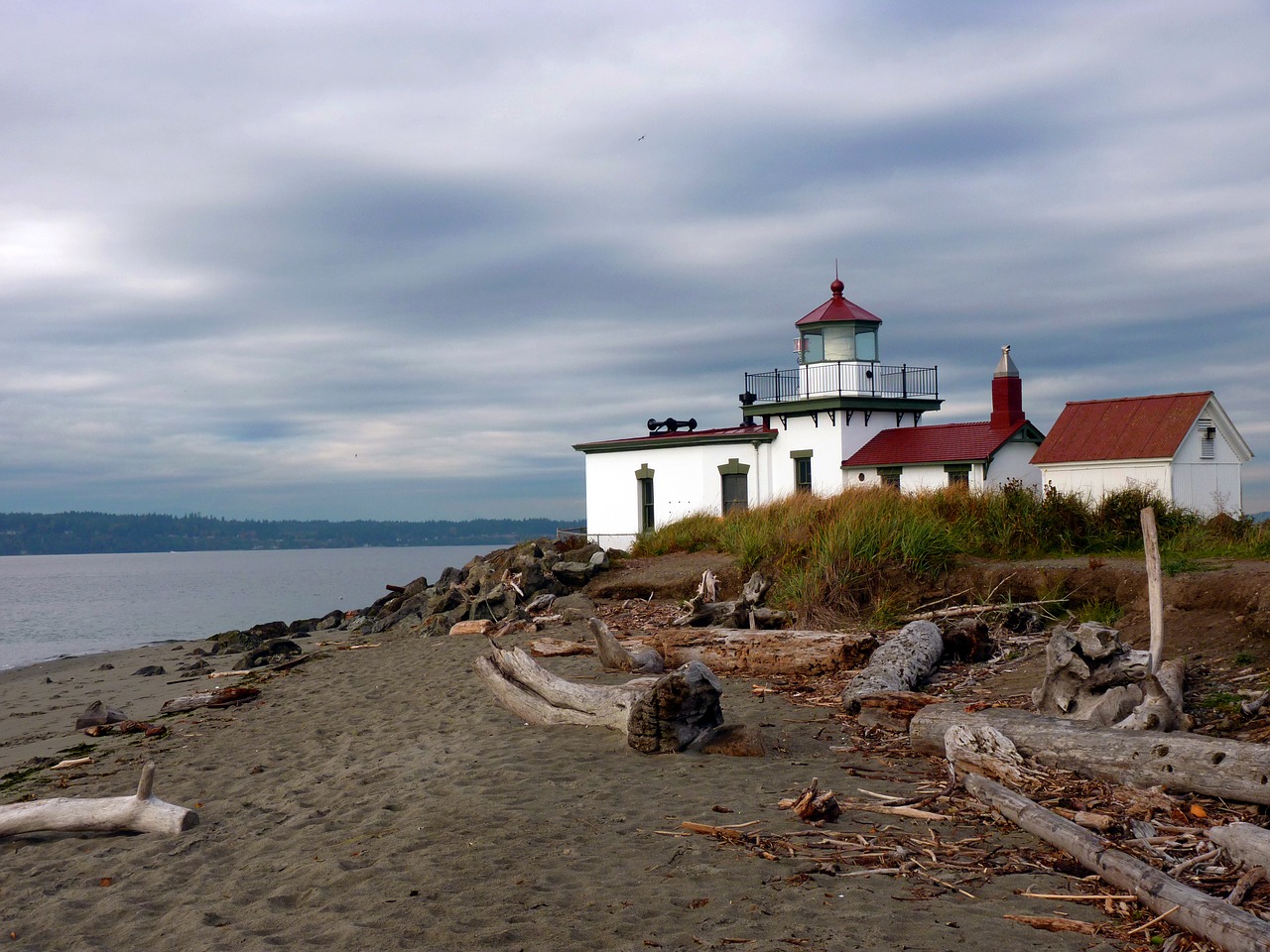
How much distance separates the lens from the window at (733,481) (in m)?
30.8

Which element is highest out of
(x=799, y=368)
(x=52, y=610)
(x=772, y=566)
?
(x=799, y=368)

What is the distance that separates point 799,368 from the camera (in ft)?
99.5

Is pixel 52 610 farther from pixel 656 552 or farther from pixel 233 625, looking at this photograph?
pixel 656 552

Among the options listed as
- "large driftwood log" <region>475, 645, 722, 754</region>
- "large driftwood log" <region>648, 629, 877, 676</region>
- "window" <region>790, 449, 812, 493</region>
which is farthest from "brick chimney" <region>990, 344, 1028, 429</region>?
"large driftwood log" <region>475, 645, 722, 754</region>

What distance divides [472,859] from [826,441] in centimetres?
2513

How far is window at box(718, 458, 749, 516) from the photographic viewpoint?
101 ft

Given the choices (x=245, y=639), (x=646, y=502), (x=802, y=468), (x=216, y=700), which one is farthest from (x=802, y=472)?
(x=216, y=700)

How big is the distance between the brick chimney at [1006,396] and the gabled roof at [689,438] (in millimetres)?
6412

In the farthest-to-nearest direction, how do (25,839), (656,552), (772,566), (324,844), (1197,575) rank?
1. (656,552)
2. (772,566)
3. (1197,575)
4. (25,839)
5. (324,844)

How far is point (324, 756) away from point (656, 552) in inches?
544

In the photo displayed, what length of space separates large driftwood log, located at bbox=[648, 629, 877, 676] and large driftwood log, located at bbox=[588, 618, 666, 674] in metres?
0.41

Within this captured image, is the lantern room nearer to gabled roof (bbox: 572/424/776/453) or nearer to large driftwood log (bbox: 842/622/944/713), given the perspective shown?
gabled roof (bbox: 572/424/776/453)

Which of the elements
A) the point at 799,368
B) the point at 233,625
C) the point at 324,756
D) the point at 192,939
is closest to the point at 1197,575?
the point at 324,756

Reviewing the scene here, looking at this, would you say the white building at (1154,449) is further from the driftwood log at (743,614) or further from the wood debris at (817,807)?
the wood debris at (817,807)
